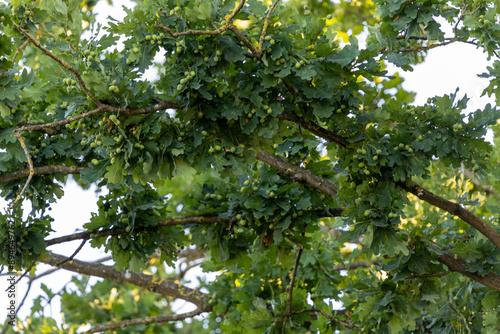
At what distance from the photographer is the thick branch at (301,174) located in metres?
3.49

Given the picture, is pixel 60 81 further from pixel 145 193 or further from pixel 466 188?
pixel 466 188

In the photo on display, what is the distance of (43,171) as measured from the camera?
336 cm

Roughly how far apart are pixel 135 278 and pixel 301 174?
1.95 meters

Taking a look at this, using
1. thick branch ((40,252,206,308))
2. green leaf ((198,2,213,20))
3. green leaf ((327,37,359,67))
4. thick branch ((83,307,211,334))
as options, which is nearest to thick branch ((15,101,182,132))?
green leaf ((198,2,213,20))

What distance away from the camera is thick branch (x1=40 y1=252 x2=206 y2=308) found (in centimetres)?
435

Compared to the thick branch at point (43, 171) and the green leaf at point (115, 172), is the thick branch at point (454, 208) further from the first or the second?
the thick branch at point (43, 171)

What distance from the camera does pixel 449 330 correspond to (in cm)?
375

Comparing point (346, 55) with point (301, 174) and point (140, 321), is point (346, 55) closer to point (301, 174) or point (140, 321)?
point (301, 174)

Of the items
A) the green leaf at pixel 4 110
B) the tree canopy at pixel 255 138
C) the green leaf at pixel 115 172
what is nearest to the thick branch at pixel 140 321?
the tree canopy at pixel 255 138

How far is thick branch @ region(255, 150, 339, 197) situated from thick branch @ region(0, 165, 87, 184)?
119cm

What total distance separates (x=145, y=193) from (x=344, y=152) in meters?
1.38


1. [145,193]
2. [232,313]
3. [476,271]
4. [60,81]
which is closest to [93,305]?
[232,313]

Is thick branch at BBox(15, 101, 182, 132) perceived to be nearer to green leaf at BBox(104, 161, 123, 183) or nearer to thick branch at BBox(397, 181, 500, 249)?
green leaf at BBox(104, 161, 123, 183)

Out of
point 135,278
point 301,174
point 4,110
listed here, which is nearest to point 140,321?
point 135,278
